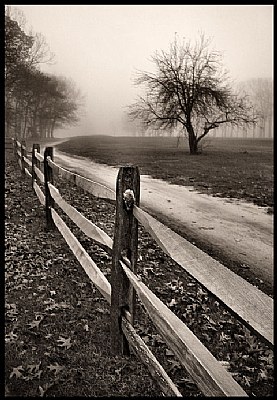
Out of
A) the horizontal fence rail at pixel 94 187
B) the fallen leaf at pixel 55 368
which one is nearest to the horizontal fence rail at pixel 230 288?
the horizontal fence rail at pixel 94 187

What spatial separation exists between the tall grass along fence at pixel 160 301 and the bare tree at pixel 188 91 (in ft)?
81.9

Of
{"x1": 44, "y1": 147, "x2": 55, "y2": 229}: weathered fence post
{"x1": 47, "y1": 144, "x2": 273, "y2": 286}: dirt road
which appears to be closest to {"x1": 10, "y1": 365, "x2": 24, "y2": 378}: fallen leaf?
{"x1": 47, "y1": 144, "x2": 273, "y2": 286}: dirt road

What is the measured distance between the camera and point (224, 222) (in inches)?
307

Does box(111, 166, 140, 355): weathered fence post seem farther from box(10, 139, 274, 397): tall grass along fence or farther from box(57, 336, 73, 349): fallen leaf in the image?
box(57, 336, 73, 349): fallen leaf

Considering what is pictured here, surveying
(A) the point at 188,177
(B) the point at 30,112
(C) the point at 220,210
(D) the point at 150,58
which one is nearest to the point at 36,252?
(C) the point at 220,210

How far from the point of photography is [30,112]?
141 ft

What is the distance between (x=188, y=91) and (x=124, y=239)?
86.8 feet

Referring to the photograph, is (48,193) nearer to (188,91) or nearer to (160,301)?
(160,301)

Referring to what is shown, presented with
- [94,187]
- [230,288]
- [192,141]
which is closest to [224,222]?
[94,187]

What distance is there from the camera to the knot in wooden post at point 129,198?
2.91 metres

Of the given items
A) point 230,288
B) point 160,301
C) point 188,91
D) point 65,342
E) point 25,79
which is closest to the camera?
point 230,288

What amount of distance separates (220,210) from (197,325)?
5.40 m

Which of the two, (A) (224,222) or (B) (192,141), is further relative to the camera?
(B) (192,141)

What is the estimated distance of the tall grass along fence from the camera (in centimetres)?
138
